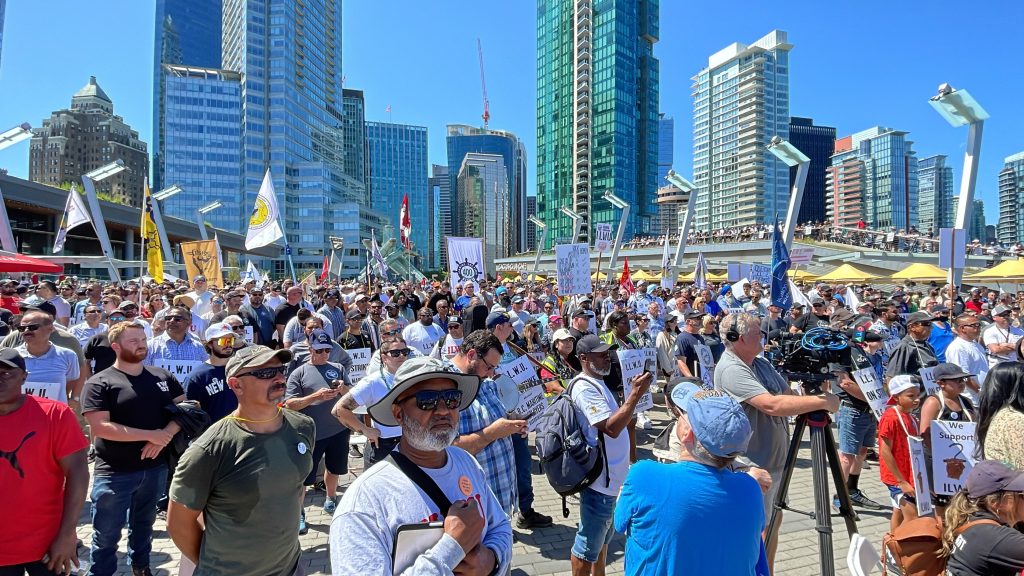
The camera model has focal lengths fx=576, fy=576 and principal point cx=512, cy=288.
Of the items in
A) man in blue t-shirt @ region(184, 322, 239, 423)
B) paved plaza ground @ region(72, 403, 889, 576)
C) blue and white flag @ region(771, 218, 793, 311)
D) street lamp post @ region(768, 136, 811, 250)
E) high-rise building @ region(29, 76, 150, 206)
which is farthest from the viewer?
high-rise building @ region(29, 76, 150, 206)

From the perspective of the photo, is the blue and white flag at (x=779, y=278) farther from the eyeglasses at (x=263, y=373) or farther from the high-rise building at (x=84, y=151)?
the high-rise building at (x=84, y=151)

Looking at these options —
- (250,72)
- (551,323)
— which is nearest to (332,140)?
(250,72)

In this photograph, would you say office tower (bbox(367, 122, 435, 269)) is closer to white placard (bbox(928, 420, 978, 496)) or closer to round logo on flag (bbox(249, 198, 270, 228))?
round logo on flag (bbox(249, 198, 270, 228))

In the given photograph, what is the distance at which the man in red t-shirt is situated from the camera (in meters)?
2.91

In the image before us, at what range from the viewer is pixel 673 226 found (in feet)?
532

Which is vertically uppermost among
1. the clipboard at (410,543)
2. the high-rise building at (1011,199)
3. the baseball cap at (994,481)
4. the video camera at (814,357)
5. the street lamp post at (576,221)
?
the high-rise building at (1011,199)

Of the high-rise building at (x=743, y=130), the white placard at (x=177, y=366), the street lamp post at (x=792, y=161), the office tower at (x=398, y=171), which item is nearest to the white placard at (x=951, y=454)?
the white placard at (x=177, y=366)

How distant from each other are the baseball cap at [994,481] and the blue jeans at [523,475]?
138 inches

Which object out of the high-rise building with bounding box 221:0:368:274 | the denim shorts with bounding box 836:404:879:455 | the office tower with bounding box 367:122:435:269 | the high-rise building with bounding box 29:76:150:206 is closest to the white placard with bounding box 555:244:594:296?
the denim shorts with bounding box 836:404:879:455

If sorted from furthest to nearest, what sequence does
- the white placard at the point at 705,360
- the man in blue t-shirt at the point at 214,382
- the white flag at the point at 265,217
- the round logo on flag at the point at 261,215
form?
the round logo on flag at the point at 261,215 → the white flag at the point at 265,217 → the white placard at the point at 705,360 → the man in blue t-shirt at the point at 214,382

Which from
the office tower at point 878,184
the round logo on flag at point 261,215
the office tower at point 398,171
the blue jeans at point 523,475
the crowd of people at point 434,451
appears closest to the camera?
the crowd of people at point 434,451

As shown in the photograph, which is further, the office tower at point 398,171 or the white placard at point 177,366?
the office tower at point 398,171

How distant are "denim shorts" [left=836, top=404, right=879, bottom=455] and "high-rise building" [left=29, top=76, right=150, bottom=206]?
144 metres

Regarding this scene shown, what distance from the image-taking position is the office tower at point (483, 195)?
18638 centimetres
